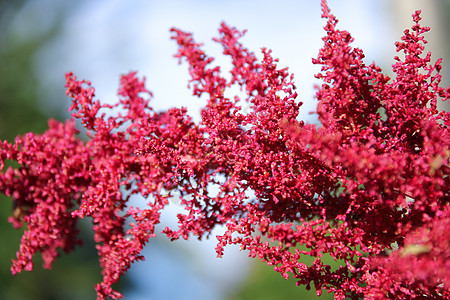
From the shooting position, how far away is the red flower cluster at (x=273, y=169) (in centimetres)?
44

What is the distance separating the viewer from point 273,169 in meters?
0.49

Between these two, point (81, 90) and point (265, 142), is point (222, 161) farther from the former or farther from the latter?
point (81, 90)

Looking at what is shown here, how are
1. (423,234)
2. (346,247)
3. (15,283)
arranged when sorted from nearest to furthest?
(423,234) < (346,247) < (15,283)

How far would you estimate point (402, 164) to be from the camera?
0.41 meters

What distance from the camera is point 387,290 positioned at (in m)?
0.45

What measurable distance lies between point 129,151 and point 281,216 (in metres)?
0.23

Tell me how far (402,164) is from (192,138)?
257mm

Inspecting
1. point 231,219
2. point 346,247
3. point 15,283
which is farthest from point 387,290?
point 15,283

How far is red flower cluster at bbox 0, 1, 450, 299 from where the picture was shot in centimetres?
44

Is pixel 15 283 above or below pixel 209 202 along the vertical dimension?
above

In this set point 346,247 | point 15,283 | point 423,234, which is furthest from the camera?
point 15,283

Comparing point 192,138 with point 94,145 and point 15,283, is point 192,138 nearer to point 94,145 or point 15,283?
point 94,145

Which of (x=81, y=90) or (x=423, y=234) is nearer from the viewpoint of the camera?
(x=423, y=234)

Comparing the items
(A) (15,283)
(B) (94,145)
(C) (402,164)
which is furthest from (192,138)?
(A) (15,283)
